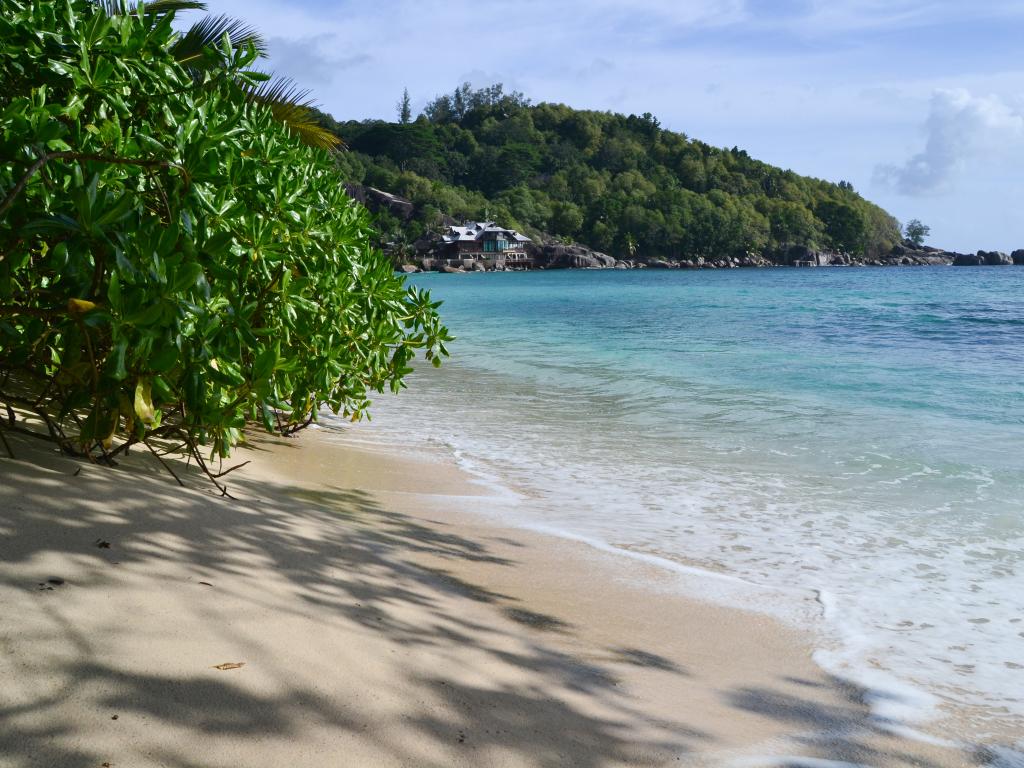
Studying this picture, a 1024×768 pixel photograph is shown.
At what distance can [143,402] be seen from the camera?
298 cm

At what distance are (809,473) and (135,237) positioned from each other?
5.59m

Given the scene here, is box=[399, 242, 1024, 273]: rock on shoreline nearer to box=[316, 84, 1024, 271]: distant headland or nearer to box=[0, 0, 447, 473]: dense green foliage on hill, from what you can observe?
box=[316, 84, 1024, 271]: distant headland

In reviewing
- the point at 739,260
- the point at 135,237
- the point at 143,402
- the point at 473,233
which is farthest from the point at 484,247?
the point at 135,237

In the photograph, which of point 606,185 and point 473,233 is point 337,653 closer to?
point 473,233

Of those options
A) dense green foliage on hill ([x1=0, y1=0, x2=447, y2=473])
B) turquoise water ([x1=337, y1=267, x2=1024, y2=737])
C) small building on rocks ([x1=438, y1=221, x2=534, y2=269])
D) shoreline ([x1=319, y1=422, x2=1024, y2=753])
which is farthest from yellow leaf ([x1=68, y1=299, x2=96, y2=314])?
small building on rocks ([x1=438, y1=221, x2=534, y2=269])

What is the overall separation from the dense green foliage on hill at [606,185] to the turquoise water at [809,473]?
10255 cm

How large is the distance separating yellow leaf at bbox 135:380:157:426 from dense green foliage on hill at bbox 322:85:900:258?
11200cm

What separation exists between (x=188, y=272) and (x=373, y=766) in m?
1.60

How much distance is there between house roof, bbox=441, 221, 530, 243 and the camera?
108 meters

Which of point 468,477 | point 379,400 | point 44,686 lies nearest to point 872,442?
point 468,477

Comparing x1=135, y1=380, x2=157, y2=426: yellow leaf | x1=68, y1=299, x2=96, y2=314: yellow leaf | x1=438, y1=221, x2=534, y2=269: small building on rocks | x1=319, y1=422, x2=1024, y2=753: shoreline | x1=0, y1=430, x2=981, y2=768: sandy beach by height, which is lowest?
x1=319, y1=422, x2=1024, y2=753: shoreline

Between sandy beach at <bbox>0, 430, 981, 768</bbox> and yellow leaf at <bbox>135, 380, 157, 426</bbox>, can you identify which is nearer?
sandy beach at <bbox>0, 430, 981, 768</bbox>

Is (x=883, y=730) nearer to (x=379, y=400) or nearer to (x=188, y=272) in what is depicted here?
(x=188, y=272)

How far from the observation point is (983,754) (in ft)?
8.86
